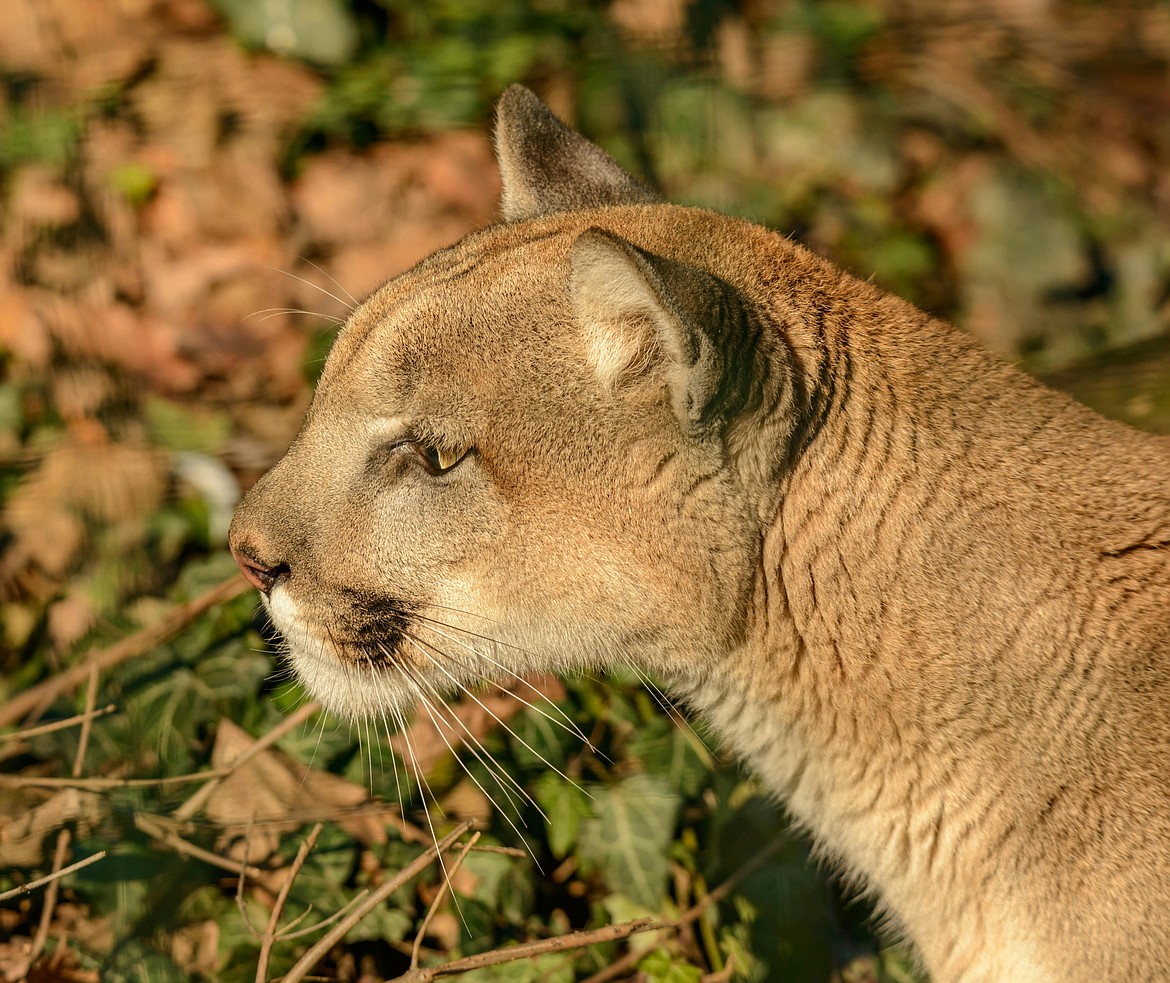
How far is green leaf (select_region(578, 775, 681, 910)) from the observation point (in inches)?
157

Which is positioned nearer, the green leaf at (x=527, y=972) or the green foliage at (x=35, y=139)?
the green leaf at (x=527, y=972)

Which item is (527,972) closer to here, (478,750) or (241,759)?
(478,750)

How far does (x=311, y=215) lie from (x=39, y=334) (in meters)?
1.52

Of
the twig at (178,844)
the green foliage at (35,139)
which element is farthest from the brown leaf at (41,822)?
the green foliage at (35,139)

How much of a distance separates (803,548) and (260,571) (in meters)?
→ 1.42

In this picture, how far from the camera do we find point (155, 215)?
6.46 meters

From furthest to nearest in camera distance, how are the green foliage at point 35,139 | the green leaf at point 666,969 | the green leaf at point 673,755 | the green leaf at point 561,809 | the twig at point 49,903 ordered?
the green foliage at point 35,139, the green leaf at point 673,755, the green leaf at point 561,809, the green leaf at point 666,969, the twig at point 49,903

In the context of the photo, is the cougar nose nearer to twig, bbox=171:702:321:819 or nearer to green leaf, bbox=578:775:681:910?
twig, bbox=171:702:321:819

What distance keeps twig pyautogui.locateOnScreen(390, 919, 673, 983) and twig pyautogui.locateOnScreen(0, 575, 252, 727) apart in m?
1.71

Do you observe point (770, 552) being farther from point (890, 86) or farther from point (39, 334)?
point (890, 86)

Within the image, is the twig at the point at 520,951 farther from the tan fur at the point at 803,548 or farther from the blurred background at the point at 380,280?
the blurred background at the point at 380,280

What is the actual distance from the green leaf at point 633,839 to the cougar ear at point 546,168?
1.88 m

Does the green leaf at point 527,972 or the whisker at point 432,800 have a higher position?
the whisker at point 432,800

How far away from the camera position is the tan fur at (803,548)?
2916 mm
